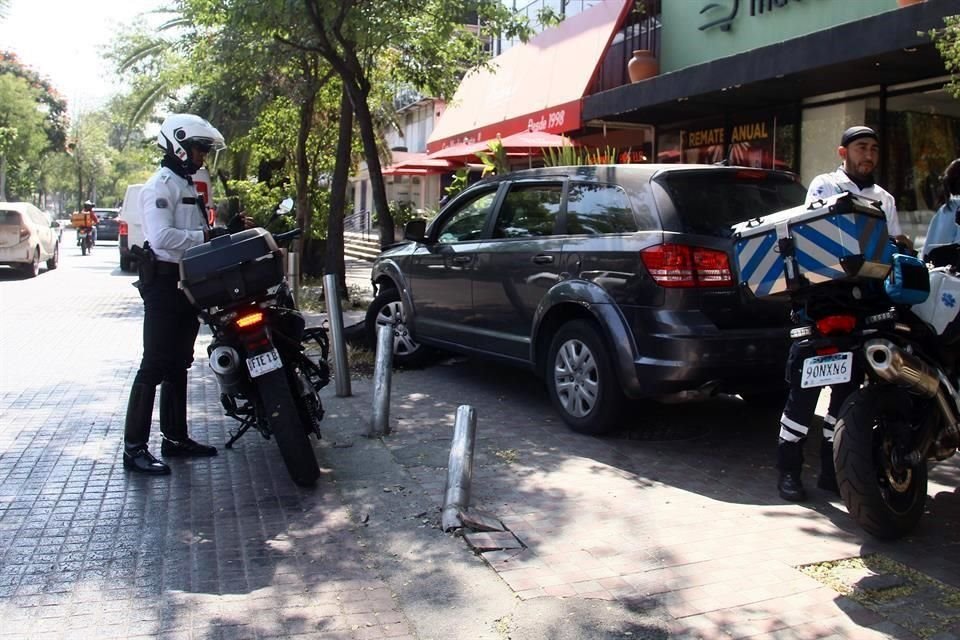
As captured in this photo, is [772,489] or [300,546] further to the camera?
[772,489]

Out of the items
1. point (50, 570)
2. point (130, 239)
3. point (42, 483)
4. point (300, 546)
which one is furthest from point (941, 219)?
point (130, 239)

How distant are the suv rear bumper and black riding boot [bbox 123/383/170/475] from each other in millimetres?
2840

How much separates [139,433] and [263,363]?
3.46 ft

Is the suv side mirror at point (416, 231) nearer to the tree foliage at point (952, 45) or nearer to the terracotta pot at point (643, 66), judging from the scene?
the tree foliage at point (952, 45)

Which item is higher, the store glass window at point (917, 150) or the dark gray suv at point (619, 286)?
the store glass window at point (917, 150)

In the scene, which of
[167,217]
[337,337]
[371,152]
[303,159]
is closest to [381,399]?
[337,337]

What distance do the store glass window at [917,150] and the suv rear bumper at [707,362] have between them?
20.1ft

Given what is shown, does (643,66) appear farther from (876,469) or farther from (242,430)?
(876,469)

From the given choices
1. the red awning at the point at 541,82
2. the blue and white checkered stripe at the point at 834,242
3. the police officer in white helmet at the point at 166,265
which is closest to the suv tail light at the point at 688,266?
the blue and white checkered stripe at the point at 834,242

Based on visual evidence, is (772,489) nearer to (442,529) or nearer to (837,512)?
(837,512)

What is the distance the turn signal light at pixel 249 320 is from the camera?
193 inches

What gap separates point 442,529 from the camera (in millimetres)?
4410

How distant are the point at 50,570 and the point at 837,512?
3.76 meters

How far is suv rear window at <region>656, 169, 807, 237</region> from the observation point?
220 inches
